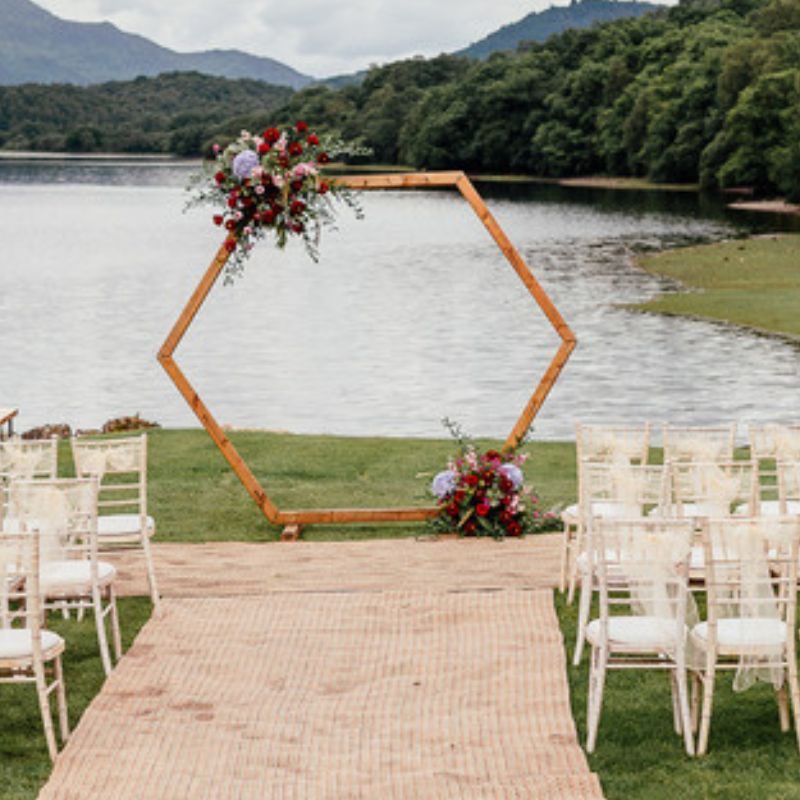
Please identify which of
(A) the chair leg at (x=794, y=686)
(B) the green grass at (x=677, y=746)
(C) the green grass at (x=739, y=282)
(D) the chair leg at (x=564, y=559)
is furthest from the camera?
(C) the green grass at (x=739, y=282)

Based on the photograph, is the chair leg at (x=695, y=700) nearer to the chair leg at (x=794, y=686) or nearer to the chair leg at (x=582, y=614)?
the chair leg at (x=794, y=686)

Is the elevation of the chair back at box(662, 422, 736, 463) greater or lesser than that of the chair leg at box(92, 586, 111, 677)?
greater

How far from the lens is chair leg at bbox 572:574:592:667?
8.52 meters

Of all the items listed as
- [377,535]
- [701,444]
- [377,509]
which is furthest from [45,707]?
[377,509]

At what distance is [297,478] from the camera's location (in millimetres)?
16891

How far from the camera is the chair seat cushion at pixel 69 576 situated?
354 inches

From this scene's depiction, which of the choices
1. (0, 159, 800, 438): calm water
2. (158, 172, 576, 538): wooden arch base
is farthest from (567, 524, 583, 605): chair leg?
(0, 159, 800, 438): calm water

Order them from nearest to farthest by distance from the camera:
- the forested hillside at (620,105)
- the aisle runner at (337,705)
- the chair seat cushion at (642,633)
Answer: the aisle runner at (337,705) → the chair seat cushion at (642,633) → the forested hillside at (620,105)

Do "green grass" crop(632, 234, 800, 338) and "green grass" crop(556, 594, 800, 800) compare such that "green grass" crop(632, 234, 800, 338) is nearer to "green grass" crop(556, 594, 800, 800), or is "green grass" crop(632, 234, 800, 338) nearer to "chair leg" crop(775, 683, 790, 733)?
"green grass" crop(556, 594, 800, 800)

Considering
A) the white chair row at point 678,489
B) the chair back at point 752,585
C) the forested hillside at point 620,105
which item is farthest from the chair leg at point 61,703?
the forested hillside at point 620,105

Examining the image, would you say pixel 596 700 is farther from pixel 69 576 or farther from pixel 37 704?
pixel 69 576

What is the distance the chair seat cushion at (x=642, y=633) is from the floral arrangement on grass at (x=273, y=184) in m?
5.78

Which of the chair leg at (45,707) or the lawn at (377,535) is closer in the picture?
the lawn at (377,535)

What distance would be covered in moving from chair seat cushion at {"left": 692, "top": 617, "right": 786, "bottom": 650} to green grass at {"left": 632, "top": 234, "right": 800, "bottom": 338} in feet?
89.5
